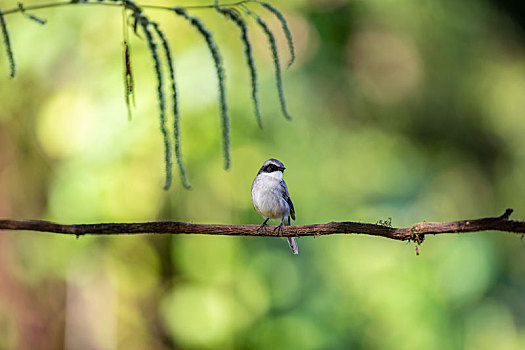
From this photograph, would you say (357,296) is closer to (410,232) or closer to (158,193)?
(158,193)

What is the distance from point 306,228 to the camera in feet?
4.03

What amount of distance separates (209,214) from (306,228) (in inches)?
160

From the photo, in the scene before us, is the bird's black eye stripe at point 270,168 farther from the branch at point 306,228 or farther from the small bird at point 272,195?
the branch at point 306,228

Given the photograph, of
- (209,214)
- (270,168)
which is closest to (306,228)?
(270,168)

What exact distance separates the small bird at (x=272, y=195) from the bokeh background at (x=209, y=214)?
1.93 m

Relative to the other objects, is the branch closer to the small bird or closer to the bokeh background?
the small bird

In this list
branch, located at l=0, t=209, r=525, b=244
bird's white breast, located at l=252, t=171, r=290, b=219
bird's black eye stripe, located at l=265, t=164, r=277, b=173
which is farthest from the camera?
bird's black eye stripe, located at l=265, t=164, r=277, b=173

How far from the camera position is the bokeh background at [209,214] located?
5031mm

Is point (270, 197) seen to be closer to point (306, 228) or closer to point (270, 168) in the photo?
point (270, 168)

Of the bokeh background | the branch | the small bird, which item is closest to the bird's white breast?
the small bird

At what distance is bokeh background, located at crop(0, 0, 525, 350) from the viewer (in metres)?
5.03

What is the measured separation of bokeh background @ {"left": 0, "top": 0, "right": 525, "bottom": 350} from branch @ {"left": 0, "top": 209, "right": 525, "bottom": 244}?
3.81 meters

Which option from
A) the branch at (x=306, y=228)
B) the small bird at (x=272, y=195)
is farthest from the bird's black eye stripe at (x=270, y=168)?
the branch at (x=306, y=228)

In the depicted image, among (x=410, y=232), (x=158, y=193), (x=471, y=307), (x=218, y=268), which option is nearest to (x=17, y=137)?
(x=158, y=193)
